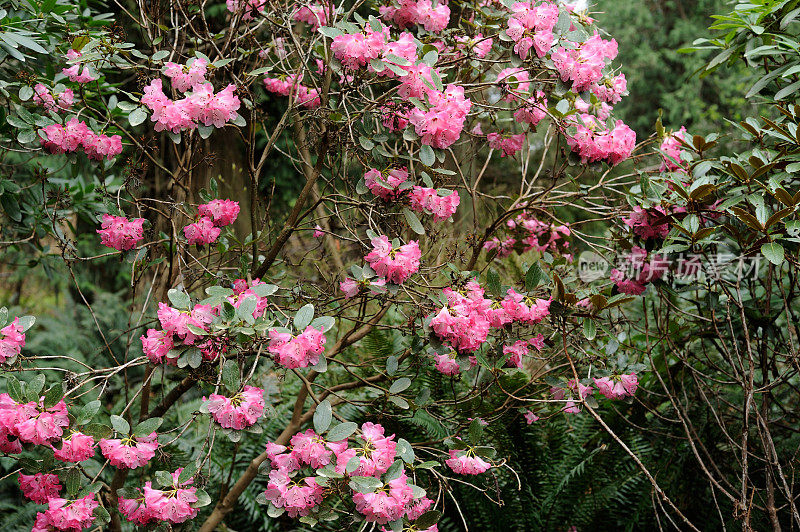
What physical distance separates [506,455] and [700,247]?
40.7 inches

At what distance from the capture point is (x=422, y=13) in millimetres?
1645

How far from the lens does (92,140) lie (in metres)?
1.65

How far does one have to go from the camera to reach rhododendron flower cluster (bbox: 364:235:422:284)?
4.66 ft

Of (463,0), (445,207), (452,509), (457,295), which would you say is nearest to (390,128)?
(445,207)

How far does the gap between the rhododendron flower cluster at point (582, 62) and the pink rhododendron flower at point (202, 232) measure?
0.98 meters

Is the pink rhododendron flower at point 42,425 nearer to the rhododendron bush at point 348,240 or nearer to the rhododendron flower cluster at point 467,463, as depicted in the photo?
the rhododendron bush at point 348,240

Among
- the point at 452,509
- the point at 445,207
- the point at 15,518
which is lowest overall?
the point at 15,518

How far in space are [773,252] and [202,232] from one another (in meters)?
1.43

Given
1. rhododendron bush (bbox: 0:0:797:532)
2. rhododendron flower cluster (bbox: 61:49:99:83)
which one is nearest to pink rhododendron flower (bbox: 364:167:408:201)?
rhododendron bush (bbox: 0:0:797:532)

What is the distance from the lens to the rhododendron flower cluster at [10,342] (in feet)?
4.46

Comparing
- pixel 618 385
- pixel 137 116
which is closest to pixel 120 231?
pixel 137 116

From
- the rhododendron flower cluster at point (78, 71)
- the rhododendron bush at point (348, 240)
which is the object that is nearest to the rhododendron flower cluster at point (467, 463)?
the rhododendron bush at point (348, 240)

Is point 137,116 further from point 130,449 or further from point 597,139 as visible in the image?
point 597,139

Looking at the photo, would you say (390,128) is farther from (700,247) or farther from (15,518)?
(15,518)
